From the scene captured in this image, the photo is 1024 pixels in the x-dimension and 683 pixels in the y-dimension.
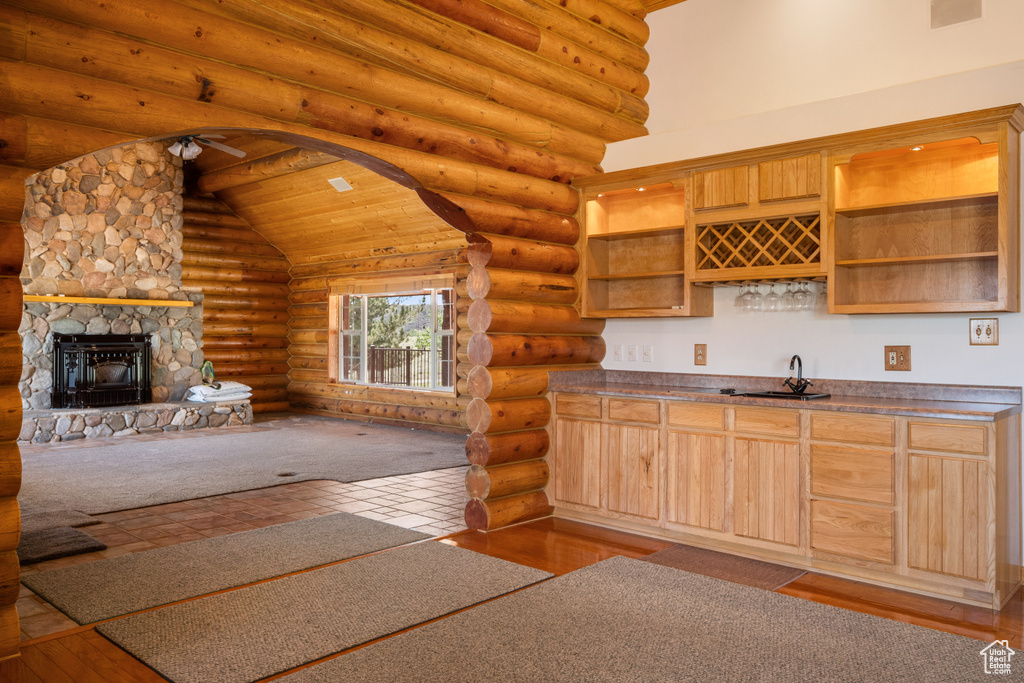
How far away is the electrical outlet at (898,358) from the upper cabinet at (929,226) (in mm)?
290

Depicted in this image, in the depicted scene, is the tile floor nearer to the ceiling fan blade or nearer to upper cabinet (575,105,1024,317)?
upper cabinet (575,105,1024,317)

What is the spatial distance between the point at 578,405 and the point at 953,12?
3.32 m

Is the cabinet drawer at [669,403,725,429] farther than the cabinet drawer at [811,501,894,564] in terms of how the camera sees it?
Yes

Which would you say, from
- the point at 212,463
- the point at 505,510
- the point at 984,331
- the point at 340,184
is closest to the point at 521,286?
the point at 505,510

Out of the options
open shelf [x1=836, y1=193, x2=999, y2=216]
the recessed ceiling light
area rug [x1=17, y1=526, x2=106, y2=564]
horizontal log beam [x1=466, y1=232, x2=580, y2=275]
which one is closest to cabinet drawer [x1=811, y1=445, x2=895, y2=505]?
open shelf [x1=836, y1=193, x2=999, y2=216]

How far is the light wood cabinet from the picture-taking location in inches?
135

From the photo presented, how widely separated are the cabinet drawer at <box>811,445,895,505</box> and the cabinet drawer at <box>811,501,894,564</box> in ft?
0.22

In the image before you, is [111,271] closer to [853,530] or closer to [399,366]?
[399,366]

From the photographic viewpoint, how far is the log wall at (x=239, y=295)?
11.1m

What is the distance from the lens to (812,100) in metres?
4.70

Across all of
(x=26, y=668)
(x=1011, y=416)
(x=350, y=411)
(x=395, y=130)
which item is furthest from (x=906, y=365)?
(x=350, y=411)

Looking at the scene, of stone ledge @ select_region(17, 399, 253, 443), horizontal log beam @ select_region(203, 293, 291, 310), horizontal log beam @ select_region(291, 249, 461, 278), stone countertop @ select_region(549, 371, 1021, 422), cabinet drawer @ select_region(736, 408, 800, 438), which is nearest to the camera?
stone countertop @ select_region(549, 371, 1021, 422)

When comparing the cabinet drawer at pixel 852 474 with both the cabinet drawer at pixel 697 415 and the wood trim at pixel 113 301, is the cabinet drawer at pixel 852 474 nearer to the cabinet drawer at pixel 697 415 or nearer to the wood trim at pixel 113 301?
the cabinet drawer at pixel 697 415

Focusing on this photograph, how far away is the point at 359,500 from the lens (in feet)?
18.3
